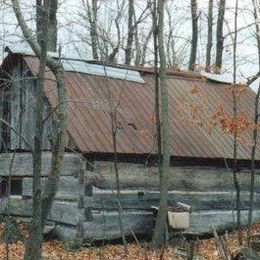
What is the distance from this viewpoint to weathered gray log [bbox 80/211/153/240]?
14.2 m

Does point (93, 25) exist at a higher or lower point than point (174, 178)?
higher

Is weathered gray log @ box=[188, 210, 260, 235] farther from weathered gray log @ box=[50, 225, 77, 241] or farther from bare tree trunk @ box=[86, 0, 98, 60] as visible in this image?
bare tree trunk @ box=[86, 0, 98, 60]

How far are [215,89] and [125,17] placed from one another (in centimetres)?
1327

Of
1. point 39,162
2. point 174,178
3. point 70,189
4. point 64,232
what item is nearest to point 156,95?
point 174,178

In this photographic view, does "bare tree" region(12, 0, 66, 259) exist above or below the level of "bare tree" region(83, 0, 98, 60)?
below

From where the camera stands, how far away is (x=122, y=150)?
575 inches

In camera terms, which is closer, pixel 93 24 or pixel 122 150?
pixel 122 150

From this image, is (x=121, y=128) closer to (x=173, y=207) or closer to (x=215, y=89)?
(x=173, y=207)

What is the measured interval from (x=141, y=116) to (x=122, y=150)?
2165 millimetres

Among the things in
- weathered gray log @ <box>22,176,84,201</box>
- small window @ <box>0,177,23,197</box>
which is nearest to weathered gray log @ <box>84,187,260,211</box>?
weathered gray log @ <box>22,176,84,201</box>

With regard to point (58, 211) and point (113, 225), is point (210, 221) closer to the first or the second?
point (113, 225)

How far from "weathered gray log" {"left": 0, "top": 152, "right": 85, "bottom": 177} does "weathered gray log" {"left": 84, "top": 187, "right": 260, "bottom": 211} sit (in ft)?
2.82

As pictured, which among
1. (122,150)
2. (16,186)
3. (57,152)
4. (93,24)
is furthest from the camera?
(93,24)

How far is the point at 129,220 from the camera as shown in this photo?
14930 mm
